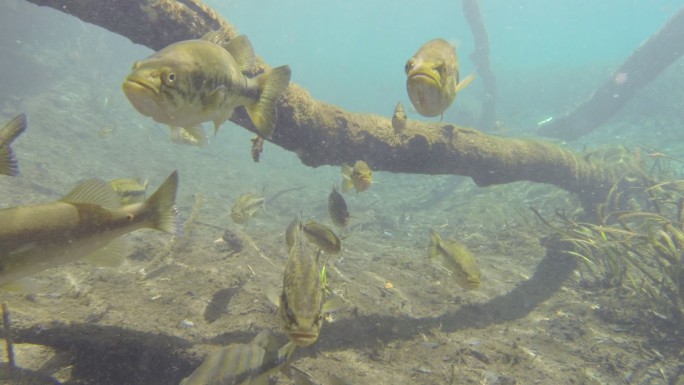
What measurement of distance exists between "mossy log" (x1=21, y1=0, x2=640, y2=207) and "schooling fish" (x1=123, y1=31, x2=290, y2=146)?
2.18m

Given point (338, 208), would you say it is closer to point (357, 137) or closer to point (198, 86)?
point (357, 137)

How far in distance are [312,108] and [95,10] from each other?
9.61ft

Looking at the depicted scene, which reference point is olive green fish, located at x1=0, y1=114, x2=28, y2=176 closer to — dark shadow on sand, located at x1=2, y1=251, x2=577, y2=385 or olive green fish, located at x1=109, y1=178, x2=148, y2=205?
dark shadow on sand, located at x1=2, y1=251, x2=577, y2=385

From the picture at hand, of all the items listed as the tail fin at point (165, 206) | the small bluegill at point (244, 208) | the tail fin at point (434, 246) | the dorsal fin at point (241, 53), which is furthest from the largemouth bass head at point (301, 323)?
the small bluegill at point (244, 208)

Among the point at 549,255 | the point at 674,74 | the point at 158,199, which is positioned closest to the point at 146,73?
the point at 158,199

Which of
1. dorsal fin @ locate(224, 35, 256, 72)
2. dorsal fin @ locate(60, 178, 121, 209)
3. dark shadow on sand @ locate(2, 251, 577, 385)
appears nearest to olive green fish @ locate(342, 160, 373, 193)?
dark shadow on sand @ locate(2, 251, 577, 385)

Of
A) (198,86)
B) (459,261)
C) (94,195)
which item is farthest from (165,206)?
(459,261)

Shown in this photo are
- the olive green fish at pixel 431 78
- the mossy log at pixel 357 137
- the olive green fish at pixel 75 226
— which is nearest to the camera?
the olive green fish at pixel 75 226

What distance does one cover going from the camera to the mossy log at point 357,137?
4.31 metres

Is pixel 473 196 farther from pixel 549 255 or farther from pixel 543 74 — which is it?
pixel 543 74

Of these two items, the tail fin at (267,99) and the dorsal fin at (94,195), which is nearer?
the dorsal fin at (94,195)

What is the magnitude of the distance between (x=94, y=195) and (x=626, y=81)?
25.2m

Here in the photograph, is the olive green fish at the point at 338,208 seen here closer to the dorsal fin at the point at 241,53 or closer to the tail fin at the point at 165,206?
the dorsal fin at the point at 241,53

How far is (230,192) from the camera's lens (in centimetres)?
1460
